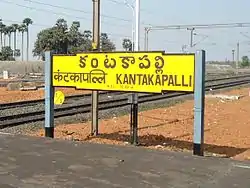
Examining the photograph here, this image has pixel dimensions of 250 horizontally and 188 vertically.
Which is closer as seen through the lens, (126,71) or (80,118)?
(126,71)

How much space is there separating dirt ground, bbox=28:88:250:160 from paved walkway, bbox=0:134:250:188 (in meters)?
2.39

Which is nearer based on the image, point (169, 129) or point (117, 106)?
point (169, 129)

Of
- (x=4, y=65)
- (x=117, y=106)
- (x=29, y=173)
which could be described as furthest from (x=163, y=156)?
(x=4, y=65)

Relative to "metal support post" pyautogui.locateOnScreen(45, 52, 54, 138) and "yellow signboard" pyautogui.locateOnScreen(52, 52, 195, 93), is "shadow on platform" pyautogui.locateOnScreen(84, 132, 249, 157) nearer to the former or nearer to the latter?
"metal support post" pyautogui.locateOnScreen(45, 52, 54, 138)

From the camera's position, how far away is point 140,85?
9180 millimetres

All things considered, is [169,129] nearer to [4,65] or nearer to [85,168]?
[85,168]

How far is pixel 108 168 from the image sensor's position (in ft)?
23.1

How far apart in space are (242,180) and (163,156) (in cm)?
190

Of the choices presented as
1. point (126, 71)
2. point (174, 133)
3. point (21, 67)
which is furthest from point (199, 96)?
point (21, 67)

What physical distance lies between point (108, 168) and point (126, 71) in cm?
285

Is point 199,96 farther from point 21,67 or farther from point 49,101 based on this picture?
point 21,67

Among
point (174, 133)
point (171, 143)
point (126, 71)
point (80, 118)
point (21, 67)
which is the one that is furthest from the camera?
point (21, 67)

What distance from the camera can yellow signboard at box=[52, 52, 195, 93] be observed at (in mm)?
8523

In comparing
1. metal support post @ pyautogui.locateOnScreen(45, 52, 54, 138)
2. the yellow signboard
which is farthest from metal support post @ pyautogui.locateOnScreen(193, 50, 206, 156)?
metal support post @ pyautogui.locateOnScreen(45, 52, 54, 138)
